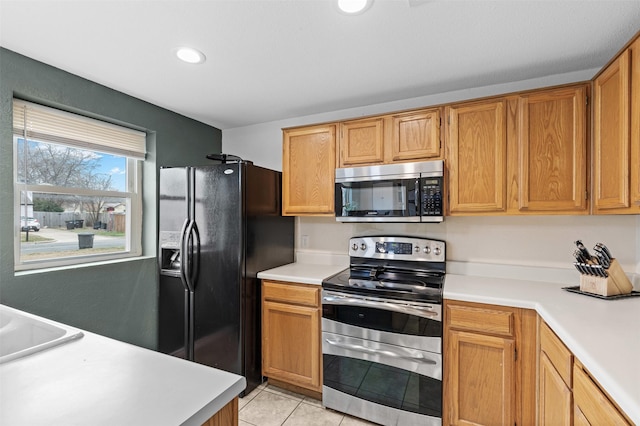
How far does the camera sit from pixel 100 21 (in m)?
1.50

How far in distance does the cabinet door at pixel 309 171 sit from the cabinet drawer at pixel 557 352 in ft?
5.01

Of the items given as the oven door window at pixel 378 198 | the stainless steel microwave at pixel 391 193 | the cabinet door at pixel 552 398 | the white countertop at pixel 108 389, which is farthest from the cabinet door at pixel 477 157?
the white countertop at pixel 108 389

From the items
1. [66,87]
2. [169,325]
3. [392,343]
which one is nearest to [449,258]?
[392,343]

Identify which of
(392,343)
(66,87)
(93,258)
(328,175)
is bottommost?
(392,343)

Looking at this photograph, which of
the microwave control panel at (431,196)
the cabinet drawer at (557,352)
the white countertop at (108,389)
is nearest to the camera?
the white countertop at (108,389)

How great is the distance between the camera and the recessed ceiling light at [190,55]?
1.76 m

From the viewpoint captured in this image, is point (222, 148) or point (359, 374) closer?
point (359, 374)

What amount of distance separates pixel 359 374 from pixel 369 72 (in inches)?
79.9

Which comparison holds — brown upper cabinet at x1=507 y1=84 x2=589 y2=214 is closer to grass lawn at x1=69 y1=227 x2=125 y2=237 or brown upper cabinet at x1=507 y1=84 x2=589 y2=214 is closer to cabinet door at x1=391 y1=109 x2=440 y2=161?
cabinet door at x1=391 y1=109 x2=440 y2=161

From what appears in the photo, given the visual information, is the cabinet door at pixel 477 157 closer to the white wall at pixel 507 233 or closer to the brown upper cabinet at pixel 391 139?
the brown upper cabinet at pixel 391 139

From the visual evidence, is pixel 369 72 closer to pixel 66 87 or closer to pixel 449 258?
pixel 449 258

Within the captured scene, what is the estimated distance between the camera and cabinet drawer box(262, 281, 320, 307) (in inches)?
85.5

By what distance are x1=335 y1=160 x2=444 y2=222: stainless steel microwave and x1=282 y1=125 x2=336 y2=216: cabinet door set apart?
0.44 feet

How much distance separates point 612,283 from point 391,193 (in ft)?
4.33
